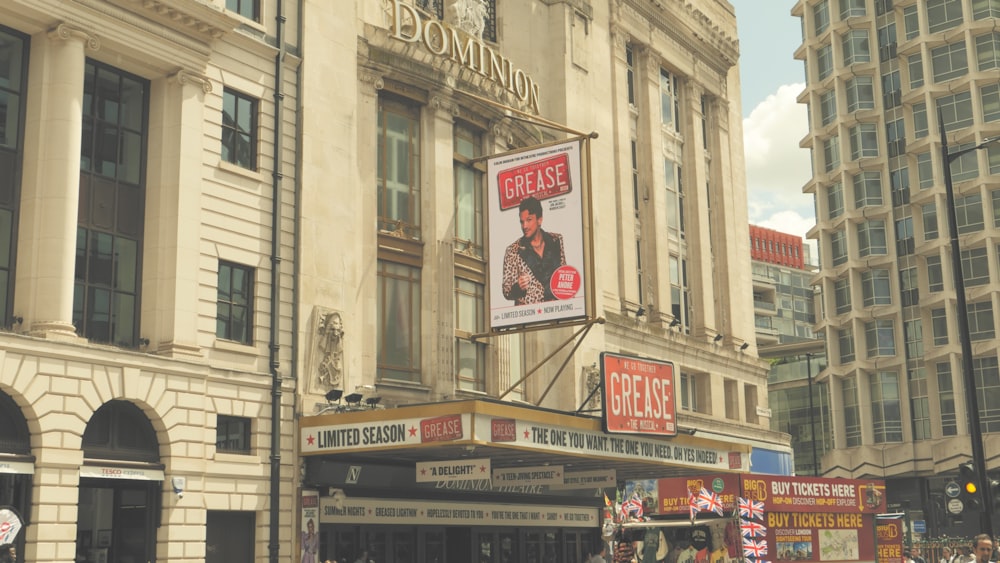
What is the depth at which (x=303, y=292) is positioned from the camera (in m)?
30.8

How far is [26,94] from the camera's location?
2594 centimetres

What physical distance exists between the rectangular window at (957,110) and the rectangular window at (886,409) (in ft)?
57.9

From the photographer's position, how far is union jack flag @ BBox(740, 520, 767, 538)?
2688 cm

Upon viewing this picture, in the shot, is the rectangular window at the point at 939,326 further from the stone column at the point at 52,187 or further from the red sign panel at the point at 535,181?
the stone column at the point at 52,187

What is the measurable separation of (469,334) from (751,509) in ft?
41.4

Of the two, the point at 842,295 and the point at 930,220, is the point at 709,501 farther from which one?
the point at 842,295

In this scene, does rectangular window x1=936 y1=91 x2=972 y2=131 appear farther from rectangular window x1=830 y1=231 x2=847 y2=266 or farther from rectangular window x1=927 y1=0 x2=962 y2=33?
rectangular window x1=830 y1=231 x2=847 y2=266

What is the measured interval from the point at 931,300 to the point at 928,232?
5.02 m

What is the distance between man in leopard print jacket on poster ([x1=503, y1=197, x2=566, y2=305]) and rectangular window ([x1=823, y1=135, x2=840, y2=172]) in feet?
196

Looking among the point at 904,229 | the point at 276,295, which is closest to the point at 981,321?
the point at 904,229

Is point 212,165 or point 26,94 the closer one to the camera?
point 26,94

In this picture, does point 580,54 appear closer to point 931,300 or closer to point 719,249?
point 719,249

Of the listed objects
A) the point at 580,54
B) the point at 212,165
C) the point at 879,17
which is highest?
the point at 879,17

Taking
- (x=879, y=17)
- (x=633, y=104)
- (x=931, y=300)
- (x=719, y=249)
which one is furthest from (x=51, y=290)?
(x=879, y=17)
